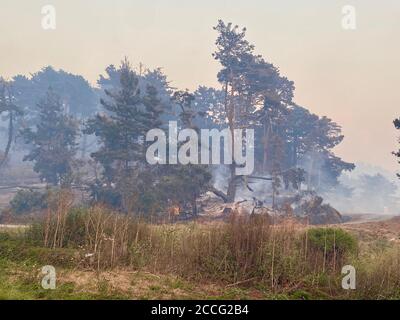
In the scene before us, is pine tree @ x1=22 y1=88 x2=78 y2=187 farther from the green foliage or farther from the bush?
the green foliage

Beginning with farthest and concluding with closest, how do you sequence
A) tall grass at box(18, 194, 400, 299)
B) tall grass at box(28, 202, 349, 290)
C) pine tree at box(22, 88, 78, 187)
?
pine tree at box(22, 88, 78, 187) < tall grass at box(28, 202, 349, 290) < tall grass at box(18, 194, 400, 299)

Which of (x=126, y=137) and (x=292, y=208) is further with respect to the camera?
(x=292, y=208)

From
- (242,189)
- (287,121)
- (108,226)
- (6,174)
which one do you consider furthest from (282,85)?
(108,226)

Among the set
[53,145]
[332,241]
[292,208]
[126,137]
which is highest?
[126,137]

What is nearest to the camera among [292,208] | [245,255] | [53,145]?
[245,255]

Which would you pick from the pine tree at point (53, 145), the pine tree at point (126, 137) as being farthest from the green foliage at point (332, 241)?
the pine tree at point (53, 145)

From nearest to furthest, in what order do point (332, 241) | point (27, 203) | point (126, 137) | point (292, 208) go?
point (332, 241)
point (27, 203)
point (126, 137)
point (292, 208)

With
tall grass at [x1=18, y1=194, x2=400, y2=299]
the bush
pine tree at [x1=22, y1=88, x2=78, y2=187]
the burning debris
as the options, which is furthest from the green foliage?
pine tree at [x1=22, y1=88, x2=78, y2=187]

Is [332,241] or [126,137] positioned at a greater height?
[126,137]

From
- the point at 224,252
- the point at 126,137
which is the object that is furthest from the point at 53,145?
the point at 224,252

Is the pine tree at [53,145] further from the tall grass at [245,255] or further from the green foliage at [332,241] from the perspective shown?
the green foliage at [332,241]

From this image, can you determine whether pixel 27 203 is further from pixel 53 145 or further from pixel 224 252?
pixel 224 252

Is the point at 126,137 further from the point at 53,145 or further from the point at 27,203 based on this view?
the point at 53,145

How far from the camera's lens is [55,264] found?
10.2m
